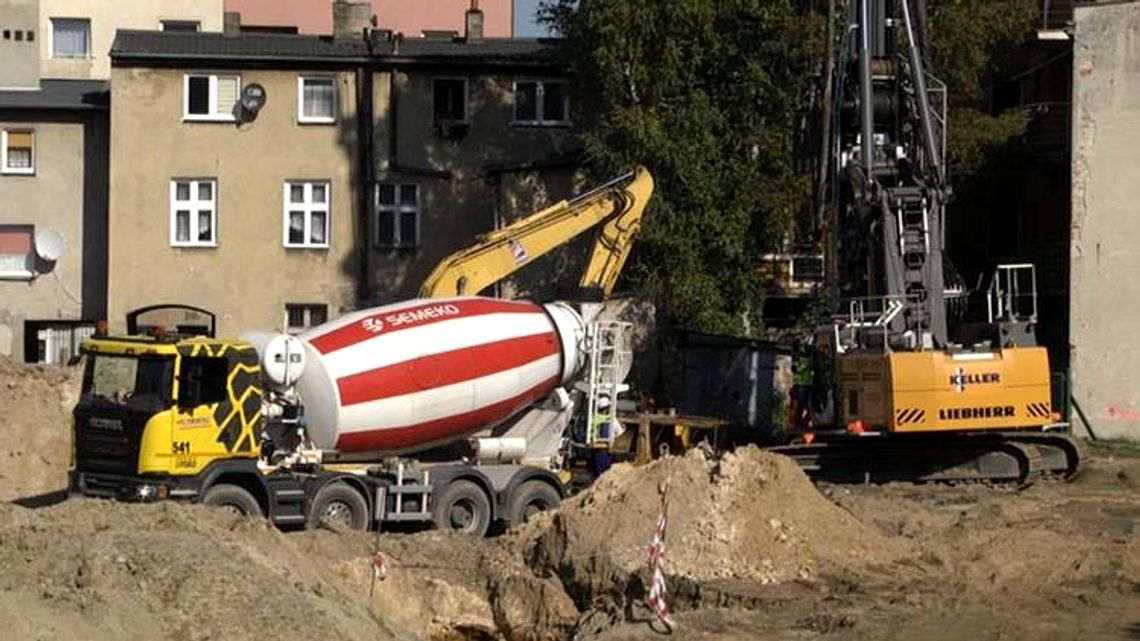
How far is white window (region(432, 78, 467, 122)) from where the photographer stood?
4729 centimetres

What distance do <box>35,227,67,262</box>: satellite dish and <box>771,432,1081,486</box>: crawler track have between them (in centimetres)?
2106

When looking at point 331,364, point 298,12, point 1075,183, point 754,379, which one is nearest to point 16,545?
point 331,364

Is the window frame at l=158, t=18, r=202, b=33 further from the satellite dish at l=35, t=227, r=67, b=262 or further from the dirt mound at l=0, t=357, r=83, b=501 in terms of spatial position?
the dirt mound at l=0, t=357, r=83, b=501

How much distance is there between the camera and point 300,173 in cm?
4703

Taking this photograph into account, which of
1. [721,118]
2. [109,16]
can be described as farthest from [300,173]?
[109,16]

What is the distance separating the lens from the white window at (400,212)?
4712cm

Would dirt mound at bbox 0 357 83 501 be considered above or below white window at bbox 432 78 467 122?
below

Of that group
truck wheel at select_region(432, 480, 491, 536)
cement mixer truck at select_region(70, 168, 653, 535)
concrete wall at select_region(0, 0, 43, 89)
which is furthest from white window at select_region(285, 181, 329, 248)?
truck wheel at select_region(432, 480, 491, 536)

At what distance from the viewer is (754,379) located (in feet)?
128

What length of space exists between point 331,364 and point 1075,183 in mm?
19711

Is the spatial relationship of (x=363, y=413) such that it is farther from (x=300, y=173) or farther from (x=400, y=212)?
(x=300, y=173)

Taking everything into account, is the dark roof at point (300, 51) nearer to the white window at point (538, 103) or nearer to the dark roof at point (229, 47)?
the dark roof at point (229, 47)

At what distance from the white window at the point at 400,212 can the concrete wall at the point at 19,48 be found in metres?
10.4

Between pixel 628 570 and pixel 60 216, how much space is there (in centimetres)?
2870
